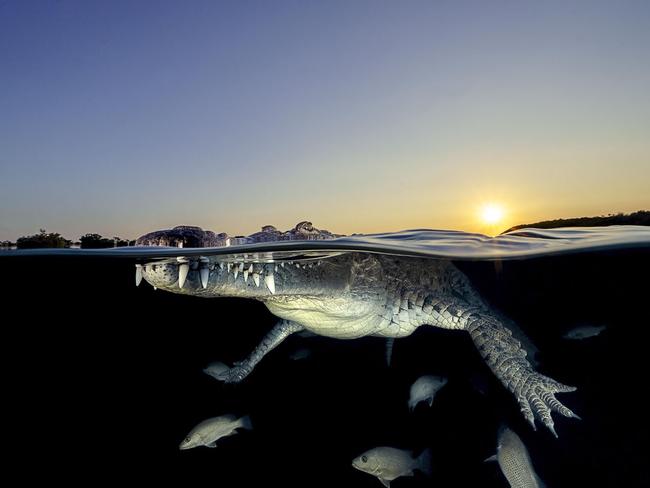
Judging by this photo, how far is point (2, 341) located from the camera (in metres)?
19.0

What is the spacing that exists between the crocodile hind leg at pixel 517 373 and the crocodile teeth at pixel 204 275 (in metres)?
3.36

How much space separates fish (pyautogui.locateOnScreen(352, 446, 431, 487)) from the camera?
4.60 meters

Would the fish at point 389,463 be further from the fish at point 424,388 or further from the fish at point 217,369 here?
the fish at point 217,369

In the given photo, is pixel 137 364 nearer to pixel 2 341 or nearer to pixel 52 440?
pixel 52 440

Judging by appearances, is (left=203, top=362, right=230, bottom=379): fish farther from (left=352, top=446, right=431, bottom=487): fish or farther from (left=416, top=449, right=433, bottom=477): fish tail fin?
(left=416, top=449, right=433, bottom=477): fish tail fin

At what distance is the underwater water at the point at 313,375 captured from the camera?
7242mm

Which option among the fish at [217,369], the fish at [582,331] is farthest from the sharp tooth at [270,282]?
the fish at [582,331]

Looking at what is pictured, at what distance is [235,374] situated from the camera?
698 centimetres

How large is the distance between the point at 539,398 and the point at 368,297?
2208mm

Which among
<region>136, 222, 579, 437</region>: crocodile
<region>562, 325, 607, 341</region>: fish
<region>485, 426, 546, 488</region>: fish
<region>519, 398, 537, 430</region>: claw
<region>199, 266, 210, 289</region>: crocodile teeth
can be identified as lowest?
<region>485, 426, 546, 488</region>: fish

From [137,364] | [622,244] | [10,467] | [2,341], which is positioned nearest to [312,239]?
[622,244]

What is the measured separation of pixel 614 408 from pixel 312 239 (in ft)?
24.8

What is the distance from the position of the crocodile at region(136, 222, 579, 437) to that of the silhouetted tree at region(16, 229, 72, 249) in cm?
631

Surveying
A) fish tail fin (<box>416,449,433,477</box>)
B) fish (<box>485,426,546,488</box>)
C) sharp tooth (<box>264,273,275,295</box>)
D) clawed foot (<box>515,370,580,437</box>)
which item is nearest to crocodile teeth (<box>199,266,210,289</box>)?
sharp tooth (<box>264,273,275,295</box>)
